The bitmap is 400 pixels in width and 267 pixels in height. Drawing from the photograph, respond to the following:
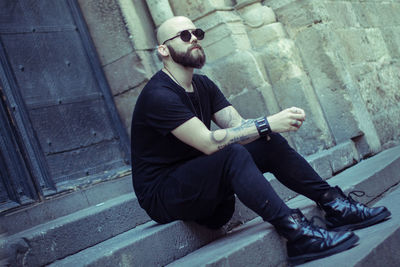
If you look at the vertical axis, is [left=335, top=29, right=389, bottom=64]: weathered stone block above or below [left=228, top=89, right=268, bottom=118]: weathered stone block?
above

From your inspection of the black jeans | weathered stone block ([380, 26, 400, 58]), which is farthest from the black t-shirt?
weathered stone block ([380, 26, 400, 58])

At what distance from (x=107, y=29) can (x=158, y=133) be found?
2.19 metres

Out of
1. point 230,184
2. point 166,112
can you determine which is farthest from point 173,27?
point 230,184

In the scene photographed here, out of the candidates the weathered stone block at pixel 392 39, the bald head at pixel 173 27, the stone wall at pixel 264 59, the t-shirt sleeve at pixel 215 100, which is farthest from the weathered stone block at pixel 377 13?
the bald head at pixel 173 27

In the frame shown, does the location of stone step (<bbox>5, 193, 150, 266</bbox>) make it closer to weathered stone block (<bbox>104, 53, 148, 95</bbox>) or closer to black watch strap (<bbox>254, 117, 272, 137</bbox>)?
black watch strap (<bbox>254, 117, 272, 137</bbox>)

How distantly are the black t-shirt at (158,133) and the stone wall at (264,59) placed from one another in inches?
69.7

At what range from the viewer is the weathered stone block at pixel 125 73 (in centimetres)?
464

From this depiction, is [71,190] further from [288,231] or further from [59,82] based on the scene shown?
[288,231]

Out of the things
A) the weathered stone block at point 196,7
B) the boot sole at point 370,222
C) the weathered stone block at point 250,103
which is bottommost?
the boot sole at point 370,222

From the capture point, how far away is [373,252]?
2.19 meters

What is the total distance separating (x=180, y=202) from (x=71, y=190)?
1.76 metres

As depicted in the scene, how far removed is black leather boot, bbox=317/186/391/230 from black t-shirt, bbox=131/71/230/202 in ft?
2.51

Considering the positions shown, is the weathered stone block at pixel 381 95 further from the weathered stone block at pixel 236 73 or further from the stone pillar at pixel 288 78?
the weathered stone block at pixel 236 73

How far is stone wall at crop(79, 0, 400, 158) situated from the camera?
15.4ft
